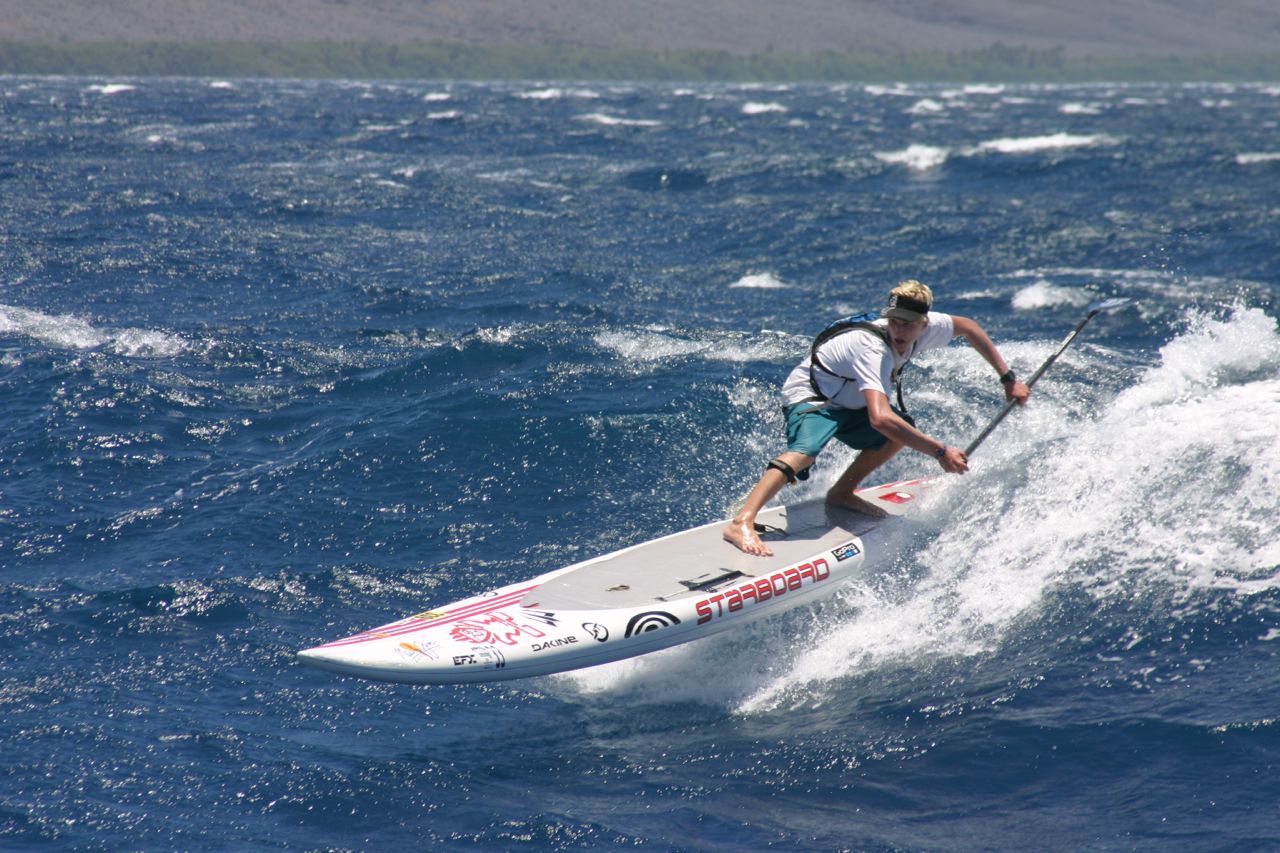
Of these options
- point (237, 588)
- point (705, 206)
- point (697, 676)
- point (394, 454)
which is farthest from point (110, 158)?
point (697, 676)

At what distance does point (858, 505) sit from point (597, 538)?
2.38 m

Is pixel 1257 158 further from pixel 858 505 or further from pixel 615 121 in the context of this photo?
pixel 858 505

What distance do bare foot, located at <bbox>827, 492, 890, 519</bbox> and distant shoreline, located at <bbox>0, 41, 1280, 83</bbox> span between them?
116 meters

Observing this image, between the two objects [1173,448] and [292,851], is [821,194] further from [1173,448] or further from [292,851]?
[292,851]

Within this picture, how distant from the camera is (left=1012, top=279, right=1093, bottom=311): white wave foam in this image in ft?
65.8

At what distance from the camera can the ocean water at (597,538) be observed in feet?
24.1

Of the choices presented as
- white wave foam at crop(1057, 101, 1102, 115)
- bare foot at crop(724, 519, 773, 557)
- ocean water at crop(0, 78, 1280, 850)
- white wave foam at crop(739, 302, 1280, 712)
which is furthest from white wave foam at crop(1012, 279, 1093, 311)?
white wave foam at crop(1057, 101, 1102, 115)

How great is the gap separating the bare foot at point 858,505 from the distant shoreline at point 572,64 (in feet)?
382

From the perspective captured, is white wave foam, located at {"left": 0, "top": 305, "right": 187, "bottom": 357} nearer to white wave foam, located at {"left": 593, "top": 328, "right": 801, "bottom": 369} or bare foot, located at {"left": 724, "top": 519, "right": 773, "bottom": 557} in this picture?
white wave foam, located at {"left": 593, "top": 328, "right": 801, "bottom": 369}

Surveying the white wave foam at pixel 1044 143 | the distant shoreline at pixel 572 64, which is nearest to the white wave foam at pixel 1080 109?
the white wave foam at pixel 1044 143

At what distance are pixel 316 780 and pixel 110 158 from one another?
115 feet

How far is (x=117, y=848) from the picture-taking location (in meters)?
6.85

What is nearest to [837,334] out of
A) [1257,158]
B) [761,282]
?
[761,282]

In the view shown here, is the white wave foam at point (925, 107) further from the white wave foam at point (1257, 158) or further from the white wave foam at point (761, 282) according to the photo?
the white wave foam at point (761, 282)
